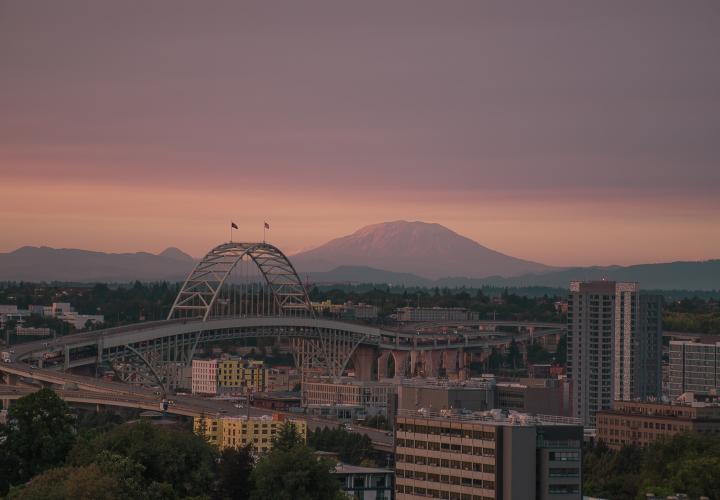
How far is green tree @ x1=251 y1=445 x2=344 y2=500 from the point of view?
290ft

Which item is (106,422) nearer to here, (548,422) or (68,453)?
(68,453)

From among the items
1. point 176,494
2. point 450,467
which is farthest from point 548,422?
point 176,494

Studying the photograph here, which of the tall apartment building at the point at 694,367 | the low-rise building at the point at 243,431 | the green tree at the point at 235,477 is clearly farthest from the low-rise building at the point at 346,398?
the green tree at the point at 235,477

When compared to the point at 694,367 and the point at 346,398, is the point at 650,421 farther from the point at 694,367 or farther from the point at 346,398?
the point at 346,398

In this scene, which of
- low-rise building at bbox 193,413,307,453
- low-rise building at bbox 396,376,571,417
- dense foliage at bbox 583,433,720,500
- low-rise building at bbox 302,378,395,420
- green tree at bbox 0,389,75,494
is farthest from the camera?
low-rise building at bbox 302,378,395,420

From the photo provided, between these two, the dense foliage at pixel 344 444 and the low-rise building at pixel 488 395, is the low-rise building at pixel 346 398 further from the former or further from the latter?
the dense foliage at pixel 344 444

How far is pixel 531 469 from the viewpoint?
78625 millimetres

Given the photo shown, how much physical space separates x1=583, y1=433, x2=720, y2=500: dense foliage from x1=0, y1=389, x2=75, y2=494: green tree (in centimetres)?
2751

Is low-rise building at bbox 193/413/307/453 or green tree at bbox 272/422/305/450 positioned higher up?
green tree at bbox 272/422/305/450

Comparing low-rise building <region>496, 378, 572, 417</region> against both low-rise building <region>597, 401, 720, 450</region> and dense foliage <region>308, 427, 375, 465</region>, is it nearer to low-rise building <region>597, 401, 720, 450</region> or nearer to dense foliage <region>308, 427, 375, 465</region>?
low-rise building <region>597, 401, 720, 450</region>

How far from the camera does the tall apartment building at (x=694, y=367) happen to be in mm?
190000

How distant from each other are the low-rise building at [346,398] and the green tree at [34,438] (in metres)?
72.4

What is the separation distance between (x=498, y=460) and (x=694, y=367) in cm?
11666

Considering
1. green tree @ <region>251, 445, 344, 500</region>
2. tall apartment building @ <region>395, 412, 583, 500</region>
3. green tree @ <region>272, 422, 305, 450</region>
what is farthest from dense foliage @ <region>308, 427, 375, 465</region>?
tall apartment building @ <region>395, 412, 583, 500</region>
